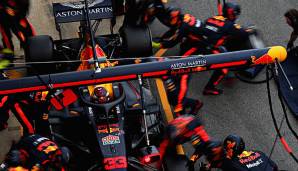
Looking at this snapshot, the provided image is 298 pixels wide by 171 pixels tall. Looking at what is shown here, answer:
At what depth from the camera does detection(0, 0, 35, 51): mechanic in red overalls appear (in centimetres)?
661

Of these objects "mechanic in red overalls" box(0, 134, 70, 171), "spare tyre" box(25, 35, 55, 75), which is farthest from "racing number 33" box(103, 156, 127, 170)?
"spare tyre" box(25, 35, 55, 75)

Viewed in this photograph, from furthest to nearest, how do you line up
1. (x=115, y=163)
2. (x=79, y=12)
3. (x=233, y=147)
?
(x=79, y=12) → (x=233, y=147) → (x=115, y=163)

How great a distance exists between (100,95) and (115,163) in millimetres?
796

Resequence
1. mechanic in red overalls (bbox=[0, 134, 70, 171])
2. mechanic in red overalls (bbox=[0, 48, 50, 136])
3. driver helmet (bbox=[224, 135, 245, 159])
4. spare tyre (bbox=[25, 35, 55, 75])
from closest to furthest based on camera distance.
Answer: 1. mechanic in red overalls (bbox=[0, 134, 70, 171])
2. driver helmet (bbox=[224, 135, 245, 159])
3. mechanic in red overalls (bbox=[0, 48, 50, 136])
4. spare tyre (bbox=[25, 35, 55, 75])

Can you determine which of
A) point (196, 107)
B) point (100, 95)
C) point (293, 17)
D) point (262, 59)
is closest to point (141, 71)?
point (262, 59)

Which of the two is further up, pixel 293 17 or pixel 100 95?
pixel 293 17

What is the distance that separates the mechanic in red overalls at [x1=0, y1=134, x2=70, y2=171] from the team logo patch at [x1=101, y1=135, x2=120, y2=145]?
20.0 inches

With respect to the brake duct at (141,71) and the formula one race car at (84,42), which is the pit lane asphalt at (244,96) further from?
the brake duct at (141,71)

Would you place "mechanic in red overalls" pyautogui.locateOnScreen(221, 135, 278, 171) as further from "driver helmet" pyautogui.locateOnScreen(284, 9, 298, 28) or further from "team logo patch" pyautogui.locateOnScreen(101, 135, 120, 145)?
"driver helmet" pyautogui.locateOnScreen(284, 9, 298, 28)

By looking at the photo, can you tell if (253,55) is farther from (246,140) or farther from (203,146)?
(246,140)

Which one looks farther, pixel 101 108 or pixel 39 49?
pixel 39 49

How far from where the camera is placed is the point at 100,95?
5570 millimetres

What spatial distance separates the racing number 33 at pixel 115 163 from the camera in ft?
17.4

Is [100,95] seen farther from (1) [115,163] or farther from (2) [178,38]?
(2) [178,38]
